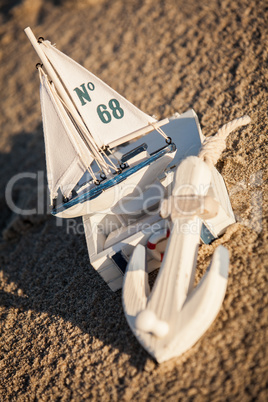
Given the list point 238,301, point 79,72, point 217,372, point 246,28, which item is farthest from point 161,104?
point 217,372

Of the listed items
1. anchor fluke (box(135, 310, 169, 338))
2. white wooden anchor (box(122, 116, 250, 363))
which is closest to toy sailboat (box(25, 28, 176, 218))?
white wooden anchor (box(122, 116, 250, 363))

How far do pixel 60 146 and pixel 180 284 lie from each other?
54.9 inches

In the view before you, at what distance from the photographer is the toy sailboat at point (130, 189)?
2082 millimetres

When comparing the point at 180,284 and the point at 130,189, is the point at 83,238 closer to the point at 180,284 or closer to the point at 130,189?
the point at 130,189

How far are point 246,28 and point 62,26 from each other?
3389mm

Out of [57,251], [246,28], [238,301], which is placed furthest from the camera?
[246,28]

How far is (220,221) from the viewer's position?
2412mm

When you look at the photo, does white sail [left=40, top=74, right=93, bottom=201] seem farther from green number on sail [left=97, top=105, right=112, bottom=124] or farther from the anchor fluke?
the anchor fluke

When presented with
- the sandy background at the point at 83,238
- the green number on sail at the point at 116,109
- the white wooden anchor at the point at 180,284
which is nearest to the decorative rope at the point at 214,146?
the white wooden anchor at the point at 180,284

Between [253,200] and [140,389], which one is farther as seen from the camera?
[253,200]

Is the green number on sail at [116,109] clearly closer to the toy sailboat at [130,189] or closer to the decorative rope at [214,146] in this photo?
the toy sailboat at [130,189]

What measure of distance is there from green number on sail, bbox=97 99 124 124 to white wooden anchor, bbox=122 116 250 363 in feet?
2.34

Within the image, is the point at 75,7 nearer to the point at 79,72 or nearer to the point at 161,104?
the point at 161,104

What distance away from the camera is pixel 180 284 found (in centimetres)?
200
